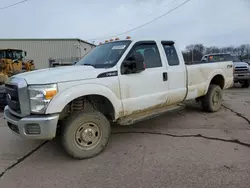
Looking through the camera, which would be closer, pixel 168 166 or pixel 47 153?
pixel 168 166

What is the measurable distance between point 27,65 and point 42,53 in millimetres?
16163

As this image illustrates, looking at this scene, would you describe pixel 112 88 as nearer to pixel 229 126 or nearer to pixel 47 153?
pixel 47 153

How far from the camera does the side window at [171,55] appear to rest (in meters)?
4.65

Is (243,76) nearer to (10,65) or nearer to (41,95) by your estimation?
(41,95)

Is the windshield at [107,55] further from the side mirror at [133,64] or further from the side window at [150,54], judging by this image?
the side window at [150,54]

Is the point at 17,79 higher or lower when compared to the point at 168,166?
higher

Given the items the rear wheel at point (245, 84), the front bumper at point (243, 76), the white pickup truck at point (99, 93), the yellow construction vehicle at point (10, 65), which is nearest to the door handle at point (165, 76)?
the white pickup truck at point (99, 93)

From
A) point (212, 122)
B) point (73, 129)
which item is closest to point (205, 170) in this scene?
point (73, 129)

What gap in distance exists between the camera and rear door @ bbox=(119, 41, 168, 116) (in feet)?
12.5

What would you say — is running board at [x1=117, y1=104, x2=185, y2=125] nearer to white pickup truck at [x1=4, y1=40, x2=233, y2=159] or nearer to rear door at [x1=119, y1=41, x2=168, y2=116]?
white pickup truck at [x1=4, y1=40, x2=233, y2=159]

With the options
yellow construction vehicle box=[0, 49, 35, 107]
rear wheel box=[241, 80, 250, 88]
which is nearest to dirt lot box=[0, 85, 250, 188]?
rear wheel box=[241, 80, 250, 88]

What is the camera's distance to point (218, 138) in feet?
13.5

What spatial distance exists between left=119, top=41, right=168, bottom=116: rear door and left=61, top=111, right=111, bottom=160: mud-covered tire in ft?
1.92

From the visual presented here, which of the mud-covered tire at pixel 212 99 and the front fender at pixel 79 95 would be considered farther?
the mud-covered tire at pixel 212 99
